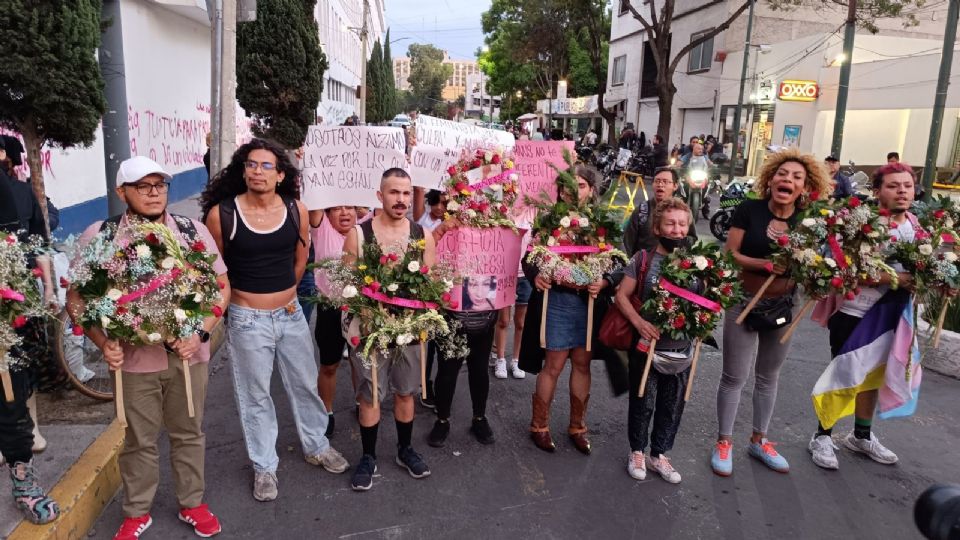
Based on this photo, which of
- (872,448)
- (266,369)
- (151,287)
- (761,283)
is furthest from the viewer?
(872,448)

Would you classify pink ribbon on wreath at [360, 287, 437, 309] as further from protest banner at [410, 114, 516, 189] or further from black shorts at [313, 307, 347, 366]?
protest banner at [410, 114, 516, 189]

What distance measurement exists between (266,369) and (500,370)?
2501 mm

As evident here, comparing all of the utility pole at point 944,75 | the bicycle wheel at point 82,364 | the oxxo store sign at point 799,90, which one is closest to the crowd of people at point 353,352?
the bicycle wheel at point 82,364

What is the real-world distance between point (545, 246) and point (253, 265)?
177cm

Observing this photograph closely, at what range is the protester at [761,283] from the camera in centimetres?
395

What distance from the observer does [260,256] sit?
11.1 ft

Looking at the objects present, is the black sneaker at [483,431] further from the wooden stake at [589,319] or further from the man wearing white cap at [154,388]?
the man wearing white cap at [154,388]

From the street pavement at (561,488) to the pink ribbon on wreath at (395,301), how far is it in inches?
45.6

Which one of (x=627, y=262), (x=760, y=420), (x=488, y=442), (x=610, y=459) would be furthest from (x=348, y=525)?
(x=760, y=420)

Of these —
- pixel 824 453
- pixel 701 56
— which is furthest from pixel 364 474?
pixel 701 56

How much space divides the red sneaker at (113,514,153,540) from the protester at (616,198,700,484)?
9.23 feet

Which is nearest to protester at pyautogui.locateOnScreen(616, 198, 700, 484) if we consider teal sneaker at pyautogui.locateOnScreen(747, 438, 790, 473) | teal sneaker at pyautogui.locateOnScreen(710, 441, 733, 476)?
teal sneaker at pyautogui.locateOnScreen(710, 441, 733, 476)

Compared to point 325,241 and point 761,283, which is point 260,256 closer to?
point 325,241

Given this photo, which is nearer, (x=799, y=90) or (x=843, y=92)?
(x=843, y=92)
